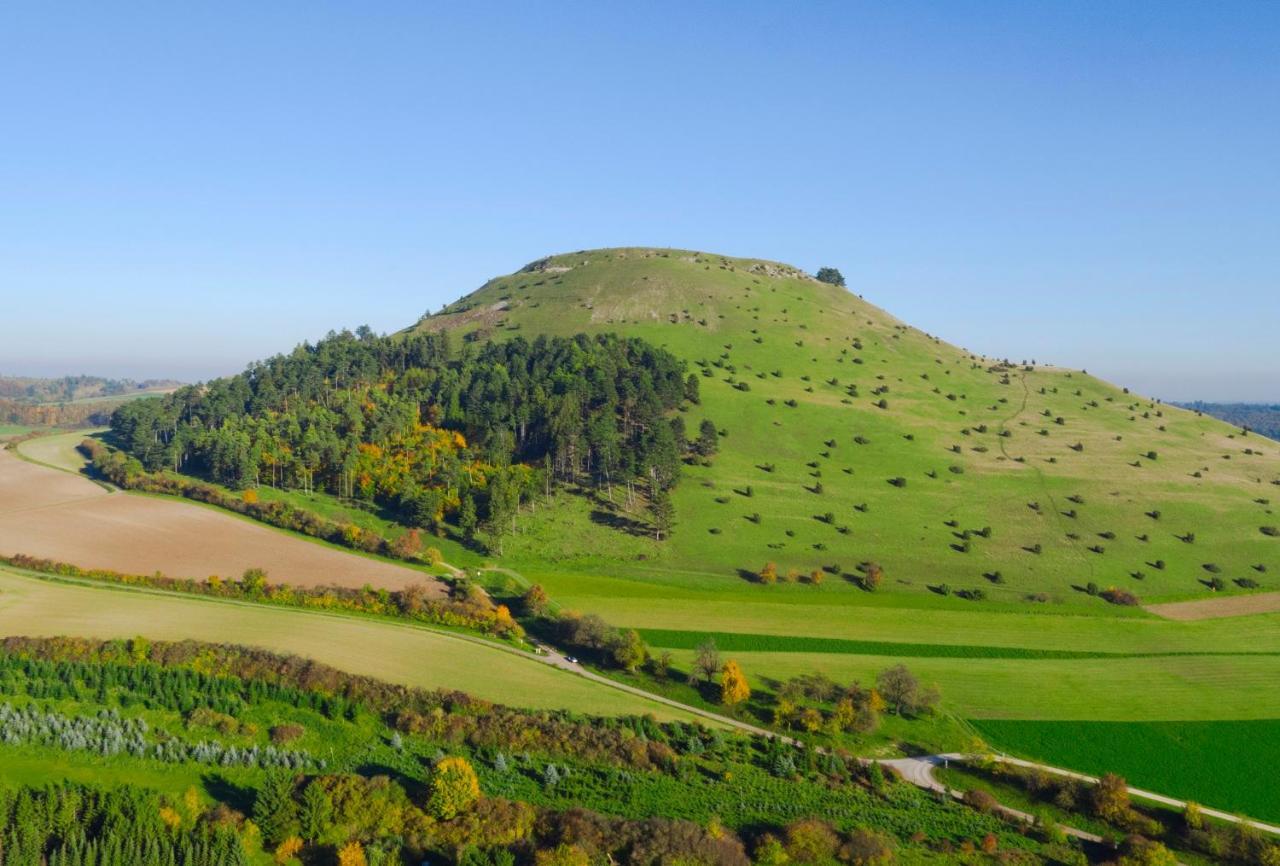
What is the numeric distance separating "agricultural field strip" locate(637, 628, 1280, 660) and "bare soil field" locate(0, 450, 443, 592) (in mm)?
32646

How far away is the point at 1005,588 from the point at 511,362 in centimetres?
11270

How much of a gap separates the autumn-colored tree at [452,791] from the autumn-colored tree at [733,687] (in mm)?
27066

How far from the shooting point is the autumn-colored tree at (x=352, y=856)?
4522 centimetres

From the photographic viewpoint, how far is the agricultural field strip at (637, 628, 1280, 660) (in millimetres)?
84438

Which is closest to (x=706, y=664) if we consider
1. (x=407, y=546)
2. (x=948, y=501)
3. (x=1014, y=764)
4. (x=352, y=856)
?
(x=1014, y=764)

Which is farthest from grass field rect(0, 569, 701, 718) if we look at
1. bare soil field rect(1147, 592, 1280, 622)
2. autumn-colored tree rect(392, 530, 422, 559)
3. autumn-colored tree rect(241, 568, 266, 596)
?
bare soil field rect(1147, 592, 1280, 622)

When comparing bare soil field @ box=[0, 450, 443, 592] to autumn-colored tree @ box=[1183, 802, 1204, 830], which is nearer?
autumn-colored tree @ box=[1183, 802, 1204, 830]

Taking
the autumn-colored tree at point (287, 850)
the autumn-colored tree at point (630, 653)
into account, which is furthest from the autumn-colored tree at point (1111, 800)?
the autumn-colored tree at point (287, 850)

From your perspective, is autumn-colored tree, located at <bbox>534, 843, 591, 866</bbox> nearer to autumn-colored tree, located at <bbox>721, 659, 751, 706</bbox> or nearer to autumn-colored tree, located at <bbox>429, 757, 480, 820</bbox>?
autumn-colored tree, located at <bbox>429, 757, 480, 820</bbox>

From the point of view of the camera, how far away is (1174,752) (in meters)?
66.8

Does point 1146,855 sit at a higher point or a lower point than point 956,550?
lower

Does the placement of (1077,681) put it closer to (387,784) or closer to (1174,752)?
(1174,752)

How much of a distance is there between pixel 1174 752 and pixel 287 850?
2920 inches

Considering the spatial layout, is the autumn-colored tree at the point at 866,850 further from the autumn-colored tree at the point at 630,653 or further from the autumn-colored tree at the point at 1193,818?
the autumn-colored tree at the point at 630,653
